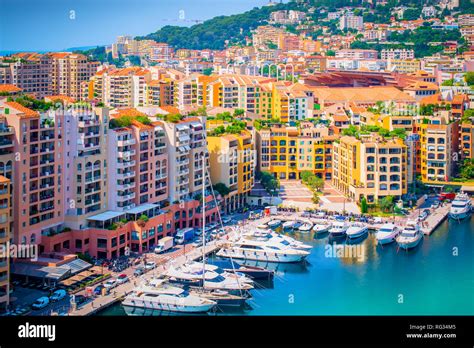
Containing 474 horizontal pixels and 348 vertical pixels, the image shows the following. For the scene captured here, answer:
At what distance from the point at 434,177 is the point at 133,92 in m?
9.05

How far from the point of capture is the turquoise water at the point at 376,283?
7.93 m

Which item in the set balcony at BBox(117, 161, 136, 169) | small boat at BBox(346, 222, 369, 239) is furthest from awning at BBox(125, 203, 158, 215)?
small boat at BBox(346, 222, 369, 239)

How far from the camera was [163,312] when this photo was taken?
7973 mm

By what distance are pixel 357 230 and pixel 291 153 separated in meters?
3.52

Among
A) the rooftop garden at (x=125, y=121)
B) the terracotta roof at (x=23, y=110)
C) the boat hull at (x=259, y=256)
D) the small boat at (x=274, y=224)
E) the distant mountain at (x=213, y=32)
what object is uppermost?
the distant mountain at (x=213, y=32)

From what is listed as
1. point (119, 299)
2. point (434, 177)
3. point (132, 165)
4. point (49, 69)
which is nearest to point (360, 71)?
point (49, 69)

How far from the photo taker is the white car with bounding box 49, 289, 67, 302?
7.84 meters

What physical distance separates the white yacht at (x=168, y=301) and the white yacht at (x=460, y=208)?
5650 millimetres

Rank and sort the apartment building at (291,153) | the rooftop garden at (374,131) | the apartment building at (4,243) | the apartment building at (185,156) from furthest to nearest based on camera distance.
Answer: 1. the apartment building at (291,153)
2. the rooftop garden at (374,131)
3. the apartment building at (185,156)
4. the apartment building at (4,243)

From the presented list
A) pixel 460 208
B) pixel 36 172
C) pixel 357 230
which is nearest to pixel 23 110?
→ pixel 36 172

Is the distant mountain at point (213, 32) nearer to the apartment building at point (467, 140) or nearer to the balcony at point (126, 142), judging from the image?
the apartment building at point (467, 140)

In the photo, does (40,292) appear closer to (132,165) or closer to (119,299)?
(119,299)

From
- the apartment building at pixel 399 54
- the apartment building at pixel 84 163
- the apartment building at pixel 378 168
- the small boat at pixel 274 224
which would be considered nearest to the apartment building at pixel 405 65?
the apartment building at pixel 399 54

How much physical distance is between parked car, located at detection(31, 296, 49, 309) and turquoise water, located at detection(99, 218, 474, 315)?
566 mm
